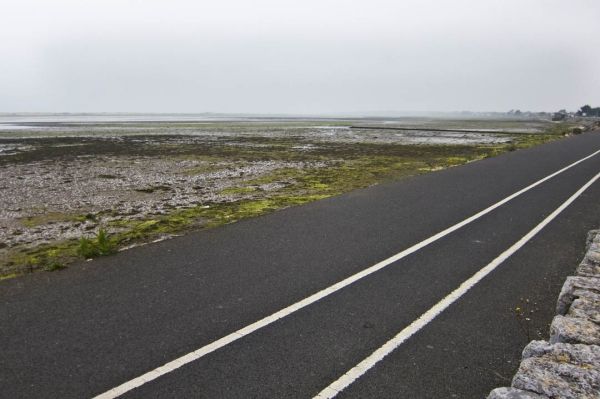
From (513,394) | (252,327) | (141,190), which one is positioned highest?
(513,394)

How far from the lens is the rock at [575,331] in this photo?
422 cm

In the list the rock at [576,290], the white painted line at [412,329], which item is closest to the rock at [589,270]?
the rock at [576,290]

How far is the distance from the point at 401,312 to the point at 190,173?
1814cm

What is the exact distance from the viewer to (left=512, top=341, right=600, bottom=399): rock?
11.3 feet

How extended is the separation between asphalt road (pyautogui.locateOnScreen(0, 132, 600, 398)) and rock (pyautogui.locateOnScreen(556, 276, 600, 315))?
0.30 metres

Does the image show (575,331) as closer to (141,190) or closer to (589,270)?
(589,270)

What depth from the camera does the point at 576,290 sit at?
17.4ft

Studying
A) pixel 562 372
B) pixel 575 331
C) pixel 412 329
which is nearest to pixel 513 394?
pixel 562 372

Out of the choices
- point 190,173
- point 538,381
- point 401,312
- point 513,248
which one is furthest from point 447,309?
point 190,173

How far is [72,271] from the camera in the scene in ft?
23.9

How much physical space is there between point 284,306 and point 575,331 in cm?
334

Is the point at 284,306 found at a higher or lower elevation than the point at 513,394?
lower

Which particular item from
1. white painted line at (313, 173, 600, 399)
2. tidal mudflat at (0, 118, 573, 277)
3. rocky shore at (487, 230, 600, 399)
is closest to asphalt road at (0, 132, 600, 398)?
white painted line at (313, 173, 600, 399)

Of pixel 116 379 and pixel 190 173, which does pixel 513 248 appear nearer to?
pixel 116 379
